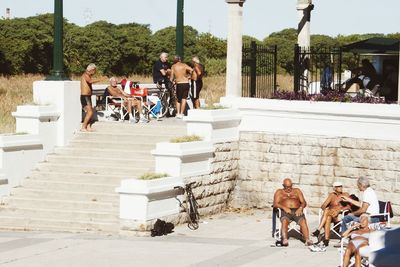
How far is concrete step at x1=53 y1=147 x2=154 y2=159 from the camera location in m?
20.7

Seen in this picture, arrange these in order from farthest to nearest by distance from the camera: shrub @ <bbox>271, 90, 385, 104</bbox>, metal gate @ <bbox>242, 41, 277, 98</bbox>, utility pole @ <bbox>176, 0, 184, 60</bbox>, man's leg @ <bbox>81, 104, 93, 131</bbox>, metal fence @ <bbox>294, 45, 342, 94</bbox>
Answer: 1. utility pole @ <bbox>176, 0, 184, 60</bbox>
2. metal fence @ <bbox>294, 45, 342, 94</bbox>
3. metal gate @ <bbox>242, 41, 277, 98</bbox>
4. man's leg @ <bbox>81, 104, 93, 131</bbox>
5. shrub @ <bbox>271, 90, 385, 104</bbox>

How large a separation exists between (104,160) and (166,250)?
4.45m

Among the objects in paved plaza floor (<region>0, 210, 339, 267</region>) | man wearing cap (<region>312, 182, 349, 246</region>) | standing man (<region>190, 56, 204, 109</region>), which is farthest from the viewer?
standing man (<region>190, 56, 204, 109</region>)

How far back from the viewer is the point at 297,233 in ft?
Answer: 61.1

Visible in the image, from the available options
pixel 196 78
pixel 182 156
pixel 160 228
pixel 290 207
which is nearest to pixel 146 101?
pixel 196 78

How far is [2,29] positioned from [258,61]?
27.8m

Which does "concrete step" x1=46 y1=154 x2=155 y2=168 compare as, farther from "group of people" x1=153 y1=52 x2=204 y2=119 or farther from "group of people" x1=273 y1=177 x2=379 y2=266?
"group of people" x1=273 y1=177 x2=379 y2=266

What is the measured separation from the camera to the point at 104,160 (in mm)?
20719

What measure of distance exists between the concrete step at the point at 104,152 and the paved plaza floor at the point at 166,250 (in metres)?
2.31

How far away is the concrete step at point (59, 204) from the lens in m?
19.0

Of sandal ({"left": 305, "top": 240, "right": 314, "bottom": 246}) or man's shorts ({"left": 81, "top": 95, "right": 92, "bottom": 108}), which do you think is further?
man's shorts ({"left": 81, "top": 95, "right": 92, "bottom": 108})

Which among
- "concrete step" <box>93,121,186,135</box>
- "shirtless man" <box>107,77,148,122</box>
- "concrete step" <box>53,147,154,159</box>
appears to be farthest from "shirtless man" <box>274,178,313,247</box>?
"shirtless man" <box>107,77,148,122</box>

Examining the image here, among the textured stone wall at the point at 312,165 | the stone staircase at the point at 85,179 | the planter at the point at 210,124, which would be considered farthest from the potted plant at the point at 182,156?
the textured stone wall at the point at 312,165

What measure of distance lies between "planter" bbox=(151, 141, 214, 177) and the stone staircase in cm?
95
